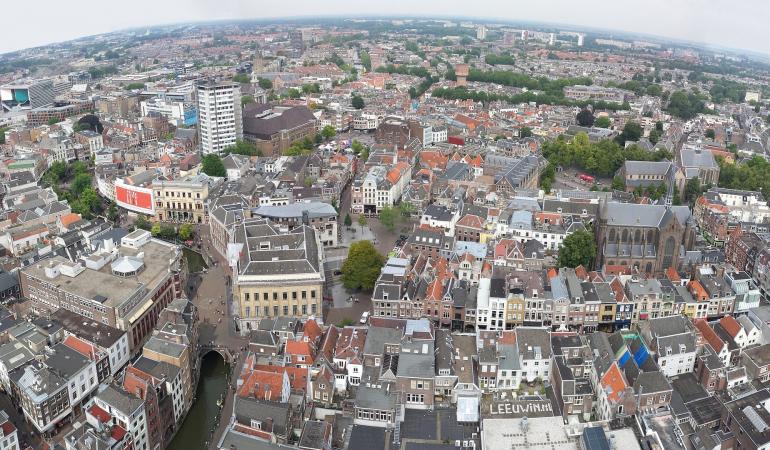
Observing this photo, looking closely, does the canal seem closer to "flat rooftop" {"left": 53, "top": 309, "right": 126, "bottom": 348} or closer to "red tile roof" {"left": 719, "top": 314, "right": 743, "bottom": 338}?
"flat rooftop" {"left": 53, "top": 309, "right": 126, "bottom": 348}

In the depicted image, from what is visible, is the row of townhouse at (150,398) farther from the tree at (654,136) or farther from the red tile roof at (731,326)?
the tree at (654,136)

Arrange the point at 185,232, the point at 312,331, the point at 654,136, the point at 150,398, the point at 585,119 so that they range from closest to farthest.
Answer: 1. the point at 150,398
2. the point at 312,331
3. the point at 185,232
4. the point at 654,136
5. the point at 585,119

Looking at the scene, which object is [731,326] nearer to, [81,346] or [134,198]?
[81,346]

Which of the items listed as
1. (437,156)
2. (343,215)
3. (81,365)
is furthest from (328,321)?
(437,156)

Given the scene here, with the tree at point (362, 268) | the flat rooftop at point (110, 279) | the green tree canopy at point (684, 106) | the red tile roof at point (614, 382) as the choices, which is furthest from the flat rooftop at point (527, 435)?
the green tree canopy at point (684, 106)

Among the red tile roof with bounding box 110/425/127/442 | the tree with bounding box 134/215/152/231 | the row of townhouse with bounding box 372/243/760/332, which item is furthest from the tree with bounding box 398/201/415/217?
the red tile roof with bounding box 110/425/127/442

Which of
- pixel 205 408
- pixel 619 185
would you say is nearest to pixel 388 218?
pixel 205 408

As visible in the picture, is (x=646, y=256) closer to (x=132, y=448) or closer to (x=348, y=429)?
(x=348, y=429)
